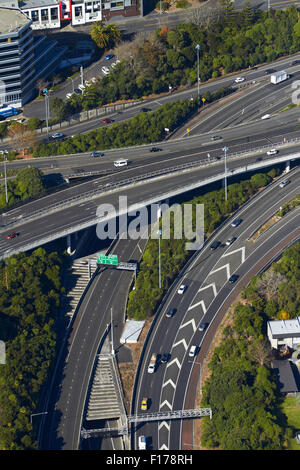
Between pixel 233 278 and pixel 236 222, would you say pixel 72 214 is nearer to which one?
pixel 236 222

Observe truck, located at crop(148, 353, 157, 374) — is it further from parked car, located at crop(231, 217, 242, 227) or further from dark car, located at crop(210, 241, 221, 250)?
parked car, located at crop(231, 217, 242, 227)

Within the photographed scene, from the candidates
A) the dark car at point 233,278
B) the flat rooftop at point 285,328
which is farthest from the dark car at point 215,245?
the flat rooftop at point 285,328

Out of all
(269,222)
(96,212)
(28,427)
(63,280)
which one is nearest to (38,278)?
(63,280)

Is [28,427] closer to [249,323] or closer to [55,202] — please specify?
[249,323]

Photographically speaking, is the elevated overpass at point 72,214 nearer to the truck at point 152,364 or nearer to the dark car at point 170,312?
the dark car at point 170,312

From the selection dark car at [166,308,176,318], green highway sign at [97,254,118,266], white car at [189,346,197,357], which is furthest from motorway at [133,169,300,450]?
green highway sign at [97,254,118,266]

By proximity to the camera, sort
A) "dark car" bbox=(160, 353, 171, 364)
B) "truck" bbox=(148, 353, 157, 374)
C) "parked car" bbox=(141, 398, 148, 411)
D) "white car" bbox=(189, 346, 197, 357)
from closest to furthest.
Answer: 1. "parked car" bbox=(141, 398, 148, 411)
2. "truck" bbox=(148, 353, 157, 374)
3. "dark car" bbox=(160, 353, 171, 364)
4. "white car" bbox=(189, 346, 197, 357)

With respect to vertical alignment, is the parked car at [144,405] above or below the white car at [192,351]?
below
